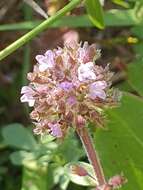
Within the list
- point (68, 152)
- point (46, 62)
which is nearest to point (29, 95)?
point (46, 62)

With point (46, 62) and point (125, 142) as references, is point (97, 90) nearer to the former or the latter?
point (46, 62)

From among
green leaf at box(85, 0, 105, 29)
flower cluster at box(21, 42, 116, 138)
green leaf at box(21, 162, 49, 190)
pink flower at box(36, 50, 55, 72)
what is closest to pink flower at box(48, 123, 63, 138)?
flower cluster at box(21, 42, 116, 138)

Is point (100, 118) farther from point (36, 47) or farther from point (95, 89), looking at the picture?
point (36, 47)

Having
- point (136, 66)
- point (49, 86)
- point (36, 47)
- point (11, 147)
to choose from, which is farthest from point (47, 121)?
point (36, 47)

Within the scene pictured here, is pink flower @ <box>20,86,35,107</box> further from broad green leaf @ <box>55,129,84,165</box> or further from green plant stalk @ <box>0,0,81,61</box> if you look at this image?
broad green leaf @ <box>55,129,84,165</box>

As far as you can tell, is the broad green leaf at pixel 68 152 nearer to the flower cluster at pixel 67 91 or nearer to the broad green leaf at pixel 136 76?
the broad green leaf at pixel 136 76
